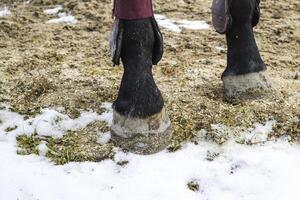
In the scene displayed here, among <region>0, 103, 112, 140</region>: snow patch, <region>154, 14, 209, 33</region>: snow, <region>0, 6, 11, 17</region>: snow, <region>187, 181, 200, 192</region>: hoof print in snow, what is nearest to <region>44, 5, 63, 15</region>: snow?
<region>0, 6, 11, 17</region>: snow

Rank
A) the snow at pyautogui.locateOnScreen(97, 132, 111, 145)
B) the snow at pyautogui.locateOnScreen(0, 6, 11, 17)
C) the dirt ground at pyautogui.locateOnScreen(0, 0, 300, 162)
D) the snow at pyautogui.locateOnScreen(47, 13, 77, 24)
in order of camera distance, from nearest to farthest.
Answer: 1. the snow at pyautogui.locateOnScreen(97, 132, 111, 145)
2. the dirt ground at pyautogui.locateOnScreen(0, 0, 300, 162)
3. the snow at pyautogui.locateOnScreen(47, 13, 77, 24)
4. the snow at pyautogui.locateOnScreen(0, 6, 11, 17)

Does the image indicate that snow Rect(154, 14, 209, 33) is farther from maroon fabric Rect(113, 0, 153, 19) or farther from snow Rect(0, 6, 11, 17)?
maroon fabric Rect(113, 0, 153, 19)

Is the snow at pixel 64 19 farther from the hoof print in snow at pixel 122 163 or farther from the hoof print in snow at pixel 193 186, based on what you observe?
the hoof print in snow at pixel 193 186

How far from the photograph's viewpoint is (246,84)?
2.26 m

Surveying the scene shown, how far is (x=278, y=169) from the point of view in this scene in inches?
75.4

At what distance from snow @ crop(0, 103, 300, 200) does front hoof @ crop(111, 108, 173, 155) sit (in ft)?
0.11

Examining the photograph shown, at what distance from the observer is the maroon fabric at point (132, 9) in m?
1.93

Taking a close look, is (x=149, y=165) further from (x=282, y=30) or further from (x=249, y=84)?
(x=282, y=30)

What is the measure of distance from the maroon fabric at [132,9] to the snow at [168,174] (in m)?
0.50

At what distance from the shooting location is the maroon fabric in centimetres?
193

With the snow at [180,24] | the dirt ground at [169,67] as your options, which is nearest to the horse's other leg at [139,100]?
the dirt ground at [169,67]

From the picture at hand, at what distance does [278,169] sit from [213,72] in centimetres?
86

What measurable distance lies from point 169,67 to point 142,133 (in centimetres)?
82

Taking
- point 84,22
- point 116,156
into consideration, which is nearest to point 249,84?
point 116,156
